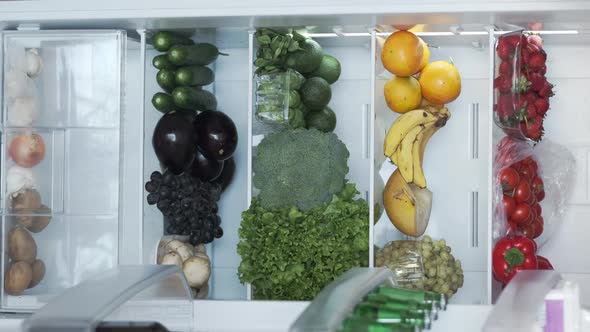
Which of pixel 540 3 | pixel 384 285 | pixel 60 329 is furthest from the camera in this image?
pixel 540 3

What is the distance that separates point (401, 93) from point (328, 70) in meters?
0.31

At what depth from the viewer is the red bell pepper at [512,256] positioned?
3111 mm

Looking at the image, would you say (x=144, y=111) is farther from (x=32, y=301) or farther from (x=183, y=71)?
(x=32, y=301)

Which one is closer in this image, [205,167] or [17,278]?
[17,278]

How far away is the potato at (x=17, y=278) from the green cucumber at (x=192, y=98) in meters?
0.74

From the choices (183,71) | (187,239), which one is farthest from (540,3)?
(187,239)

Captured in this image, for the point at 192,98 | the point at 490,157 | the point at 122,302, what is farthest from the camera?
the point at 192,98

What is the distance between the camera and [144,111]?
3.21m

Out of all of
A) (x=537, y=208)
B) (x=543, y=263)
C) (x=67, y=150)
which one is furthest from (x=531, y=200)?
(x=67, y=150)

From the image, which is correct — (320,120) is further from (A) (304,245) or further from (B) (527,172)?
(B) (527,172)

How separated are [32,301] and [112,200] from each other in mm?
418

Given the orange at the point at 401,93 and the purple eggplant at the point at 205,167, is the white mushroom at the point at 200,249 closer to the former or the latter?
the purple eggplant at the point at 205,167

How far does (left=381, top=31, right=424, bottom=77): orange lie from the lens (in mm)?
3078

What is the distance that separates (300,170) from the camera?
3154 millimetres
